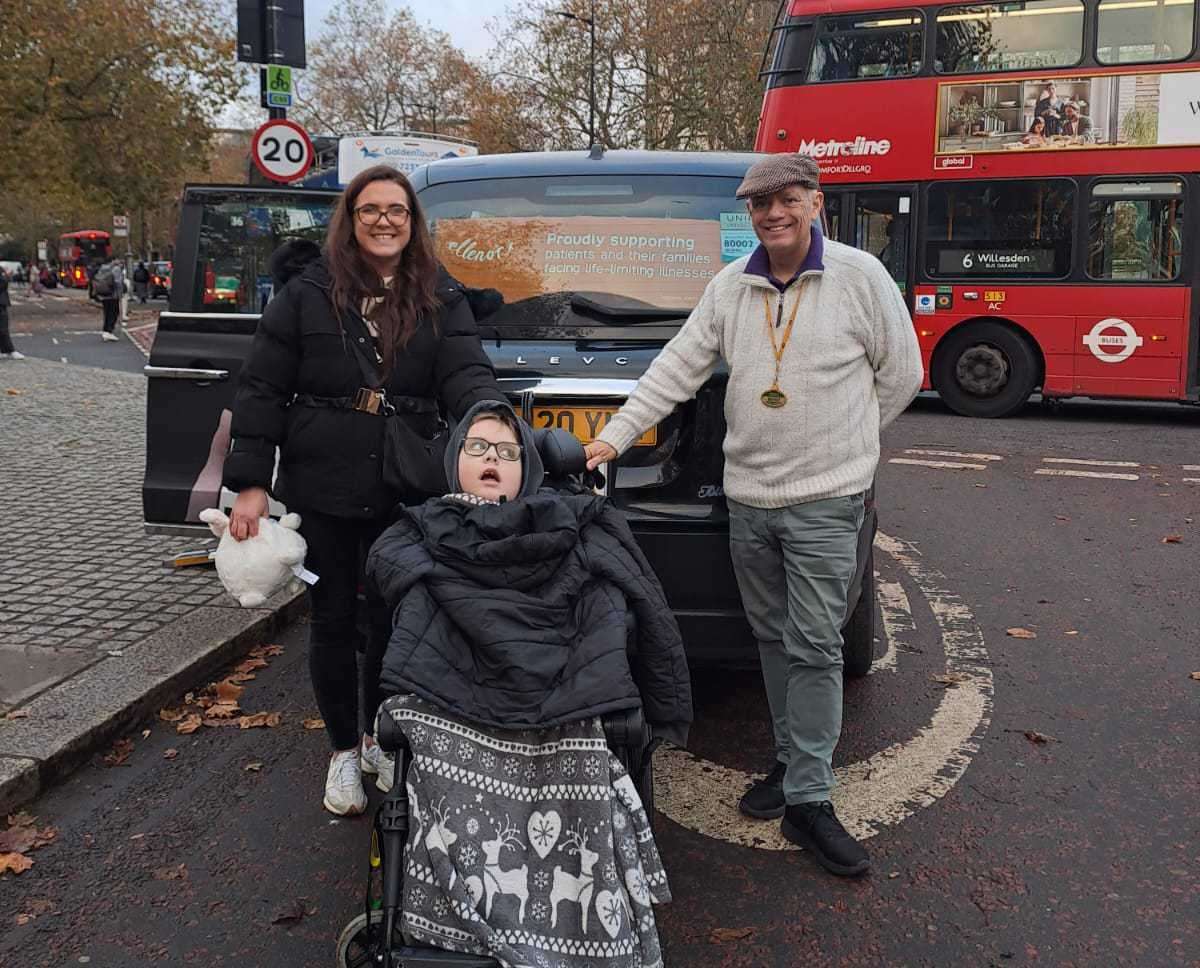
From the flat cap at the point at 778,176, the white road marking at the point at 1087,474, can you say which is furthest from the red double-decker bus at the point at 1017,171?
the flat cap at the point at 778,176

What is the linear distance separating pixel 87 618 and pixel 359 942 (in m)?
3.20

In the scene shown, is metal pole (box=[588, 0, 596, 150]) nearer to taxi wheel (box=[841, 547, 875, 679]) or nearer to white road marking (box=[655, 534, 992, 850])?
taxi wheel (box=[841, 547, 875, 679])

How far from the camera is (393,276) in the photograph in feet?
11.0

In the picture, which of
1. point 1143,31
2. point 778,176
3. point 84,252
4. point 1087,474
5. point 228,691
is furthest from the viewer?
point 84,252

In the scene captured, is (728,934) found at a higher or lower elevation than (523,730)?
lower


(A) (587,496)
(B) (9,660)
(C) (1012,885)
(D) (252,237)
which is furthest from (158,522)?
(C) (1012,885)

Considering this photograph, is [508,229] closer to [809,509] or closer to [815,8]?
[809,509]

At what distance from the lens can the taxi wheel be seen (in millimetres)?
4348

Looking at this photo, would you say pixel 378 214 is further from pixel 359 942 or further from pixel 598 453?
pixel 359 942

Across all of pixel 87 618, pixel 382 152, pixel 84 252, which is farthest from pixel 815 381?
pixel 84 252

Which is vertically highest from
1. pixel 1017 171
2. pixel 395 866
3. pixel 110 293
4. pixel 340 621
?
pixel 1017 171

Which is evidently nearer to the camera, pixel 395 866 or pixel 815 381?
pixel 395 866

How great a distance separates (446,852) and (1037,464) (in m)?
9.06

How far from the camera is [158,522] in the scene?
5.54 m
